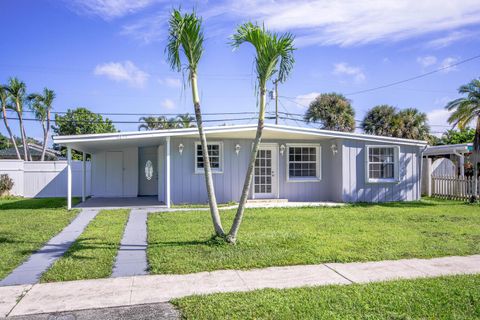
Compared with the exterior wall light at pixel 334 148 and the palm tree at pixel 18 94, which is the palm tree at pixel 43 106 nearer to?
the palm tree at pixel 18 94

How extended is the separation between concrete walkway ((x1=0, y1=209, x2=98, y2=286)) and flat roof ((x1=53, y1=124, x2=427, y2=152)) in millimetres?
2820

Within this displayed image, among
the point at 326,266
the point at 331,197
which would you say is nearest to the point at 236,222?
the point at 326,266

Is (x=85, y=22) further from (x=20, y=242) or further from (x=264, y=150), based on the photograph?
(x=20, y=242)

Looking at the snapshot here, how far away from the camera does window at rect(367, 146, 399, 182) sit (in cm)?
1444

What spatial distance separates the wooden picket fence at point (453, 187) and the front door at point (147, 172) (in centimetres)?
1232

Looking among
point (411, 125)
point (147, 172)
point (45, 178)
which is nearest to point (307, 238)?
point (147, 172)

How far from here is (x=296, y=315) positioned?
12.5 ft

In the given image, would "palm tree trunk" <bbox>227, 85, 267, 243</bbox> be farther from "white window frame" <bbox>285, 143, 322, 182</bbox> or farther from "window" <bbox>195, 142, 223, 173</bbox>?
"white window frame" <bbox>285, 143, 322, 182</bbox>

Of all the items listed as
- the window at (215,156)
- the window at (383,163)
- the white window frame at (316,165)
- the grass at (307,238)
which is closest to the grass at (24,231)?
the grass at (307,238)

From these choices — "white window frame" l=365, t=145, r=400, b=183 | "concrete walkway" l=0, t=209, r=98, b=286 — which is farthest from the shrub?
"white window frame" l=365, t=145, r=400, b=183

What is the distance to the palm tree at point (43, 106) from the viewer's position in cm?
2671

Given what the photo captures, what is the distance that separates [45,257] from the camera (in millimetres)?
6273

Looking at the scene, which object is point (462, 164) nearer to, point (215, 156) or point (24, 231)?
point (215, 156)

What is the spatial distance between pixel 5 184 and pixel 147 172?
728 centimetres
